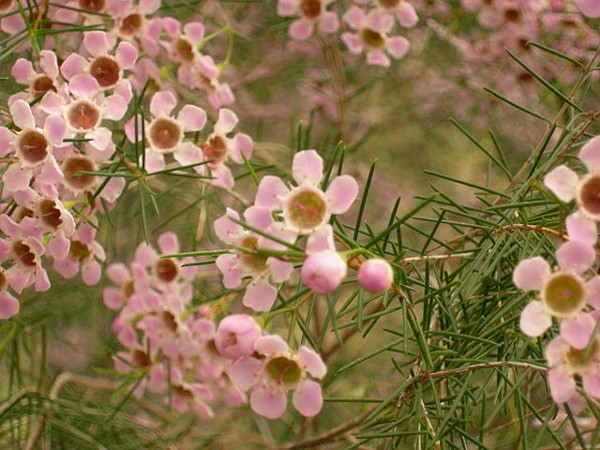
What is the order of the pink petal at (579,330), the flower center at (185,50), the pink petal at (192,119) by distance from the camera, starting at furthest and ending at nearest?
1. the flower center at (185,50)
2. the pink petal at (192,119)
3. the pink petal at (579,330)

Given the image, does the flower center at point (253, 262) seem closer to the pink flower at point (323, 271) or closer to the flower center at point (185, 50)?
the pink flower at point (323, 271)

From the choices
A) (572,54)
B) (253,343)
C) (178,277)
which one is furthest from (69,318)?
(572,54)

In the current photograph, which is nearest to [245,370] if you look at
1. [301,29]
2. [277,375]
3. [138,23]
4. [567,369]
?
[277,375]

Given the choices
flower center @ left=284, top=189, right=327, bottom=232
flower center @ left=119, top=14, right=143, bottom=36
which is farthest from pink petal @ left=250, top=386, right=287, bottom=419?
flower center @ left=119, top=14, right=143, bottom=36

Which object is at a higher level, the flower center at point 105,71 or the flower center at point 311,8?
the flower center at point 105,71

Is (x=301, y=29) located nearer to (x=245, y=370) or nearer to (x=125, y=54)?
(x=125, y=54)

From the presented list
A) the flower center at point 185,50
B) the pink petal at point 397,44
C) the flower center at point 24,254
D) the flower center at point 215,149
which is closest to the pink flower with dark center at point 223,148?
the flower center at point 215,149
